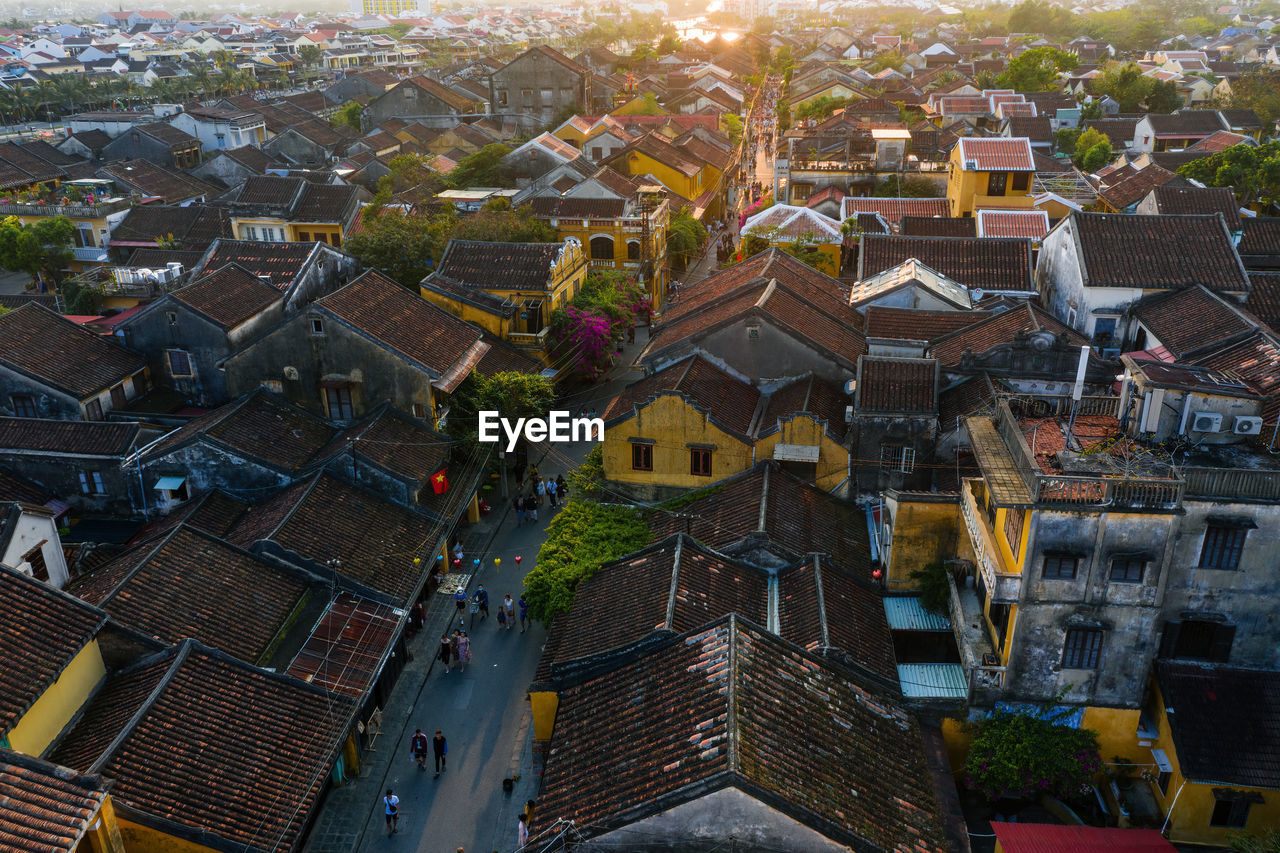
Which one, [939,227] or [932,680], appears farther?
[939,227]

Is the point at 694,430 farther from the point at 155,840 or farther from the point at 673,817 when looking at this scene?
the point at 155,840

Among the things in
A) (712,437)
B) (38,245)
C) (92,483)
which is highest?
(712,437)

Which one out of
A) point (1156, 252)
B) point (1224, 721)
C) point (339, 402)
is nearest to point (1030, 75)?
point (1156, 252)

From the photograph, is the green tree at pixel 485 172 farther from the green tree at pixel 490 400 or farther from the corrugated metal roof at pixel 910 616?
the corrugated metal roof at pixel 910 616

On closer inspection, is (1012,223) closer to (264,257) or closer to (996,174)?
(996,174)

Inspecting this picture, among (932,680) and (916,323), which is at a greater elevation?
(916,323)
